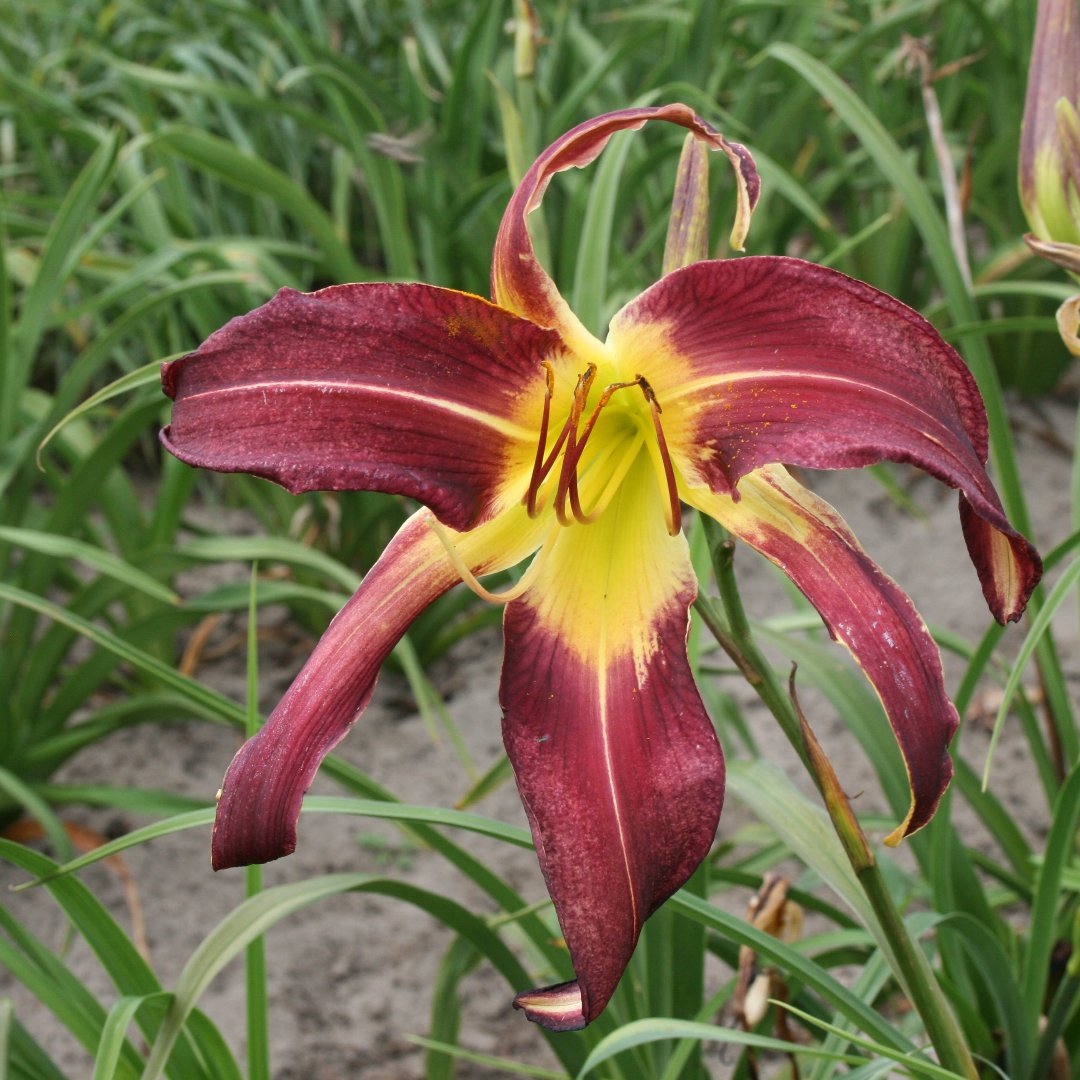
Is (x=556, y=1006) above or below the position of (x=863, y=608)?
below

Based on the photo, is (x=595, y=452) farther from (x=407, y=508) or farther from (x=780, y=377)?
(x=407, y=508)

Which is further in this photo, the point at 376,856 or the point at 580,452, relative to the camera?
the point at 376,856

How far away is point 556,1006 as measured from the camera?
0.71m

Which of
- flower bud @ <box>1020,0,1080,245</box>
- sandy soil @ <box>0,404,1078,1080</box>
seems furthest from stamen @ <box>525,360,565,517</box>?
sandy soil @ <box>0,404,1078,1080</box>

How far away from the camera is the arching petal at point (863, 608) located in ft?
2.07

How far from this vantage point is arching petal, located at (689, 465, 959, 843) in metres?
0.63

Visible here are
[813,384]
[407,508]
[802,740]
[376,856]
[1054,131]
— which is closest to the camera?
[813,384]

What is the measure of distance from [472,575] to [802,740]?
0.23 meters

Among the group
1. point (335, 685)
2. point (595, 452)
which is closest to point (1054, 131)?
point (595, 452)

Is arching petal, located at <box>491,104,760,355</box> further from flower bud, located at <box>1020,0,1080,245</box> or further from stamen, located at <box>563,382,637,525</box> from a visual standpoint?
flower bud, located at <box>1020,0,1080,245</box>

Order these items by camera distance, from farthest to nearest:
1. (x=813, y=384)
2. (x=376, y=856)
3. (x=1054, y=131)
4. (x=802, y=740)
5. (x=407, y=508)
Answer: (x=407, y=508) < (x=376, y=856) < (x=1054, y=131) < (x=802, y=740) < (x=813, y=384)

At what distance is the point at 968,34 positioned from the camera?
296 centimetres

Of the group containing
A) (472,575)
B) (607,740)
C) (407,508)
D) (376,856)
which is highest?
(407,508)

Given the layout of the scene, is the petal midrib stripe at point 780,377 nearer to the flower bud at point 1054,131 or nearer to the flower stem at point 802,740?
the flower stem at point 802,740
